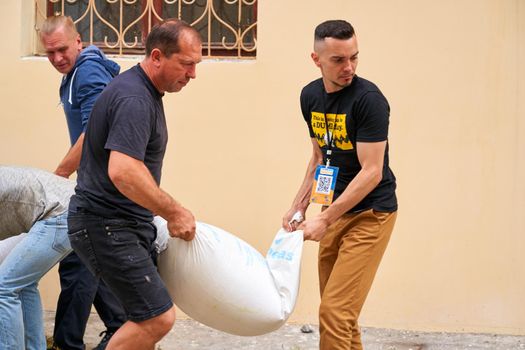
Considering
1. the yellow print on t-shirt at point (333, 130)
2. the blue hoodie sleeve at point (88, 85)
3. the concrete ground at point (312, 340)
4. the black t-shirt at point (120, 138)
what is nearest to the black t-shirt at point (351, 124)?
the yellow print on t-shirt at point (333, 130)

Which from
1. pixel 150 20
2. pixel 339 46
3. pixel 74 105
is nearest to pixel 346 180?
pixel 339 46

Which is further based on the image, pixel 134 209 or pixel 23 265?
pixel 23 265

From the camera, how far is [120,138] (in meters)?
3.76

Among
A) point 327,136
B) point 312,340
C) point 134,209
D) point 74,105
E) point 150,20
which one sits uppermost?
point 150,20

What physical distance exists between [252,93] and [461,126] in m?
1.25

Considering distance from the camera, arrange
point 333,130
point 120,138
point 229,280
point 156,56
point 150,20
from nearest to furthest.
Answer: point 120,138 → point 156,56 → point 229,280 → point 333,130 → point 150,20

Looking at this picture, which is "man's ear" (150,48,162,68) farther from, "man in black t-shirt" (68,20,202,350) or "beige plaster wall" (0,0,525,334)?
"beige plaster wall" (0,0,525,334)

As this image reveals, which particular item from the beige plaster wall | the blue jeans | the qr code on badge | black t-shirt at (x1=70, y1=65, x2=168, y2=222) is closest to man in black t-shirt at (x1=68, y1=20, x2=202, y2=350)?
black t-shirt at (x1=70, y1=65, x2=168, y2=222)

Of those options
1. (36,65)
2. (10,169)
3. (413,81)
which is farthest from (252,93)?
(10,169)

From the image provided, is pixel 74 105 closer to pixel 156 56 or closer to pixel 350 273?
pixel 156 56

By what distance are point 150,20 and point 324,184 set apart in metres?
2.11

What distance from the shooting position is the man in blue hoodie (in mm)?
5117

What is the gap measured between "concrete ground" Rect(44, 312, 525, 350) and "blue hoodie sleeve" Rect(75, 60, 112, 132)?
1.40 meters

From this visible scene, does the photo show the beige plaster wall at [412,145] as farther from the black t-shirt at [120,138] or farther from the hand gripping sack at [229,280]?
the black t-shirt at [120,138]
